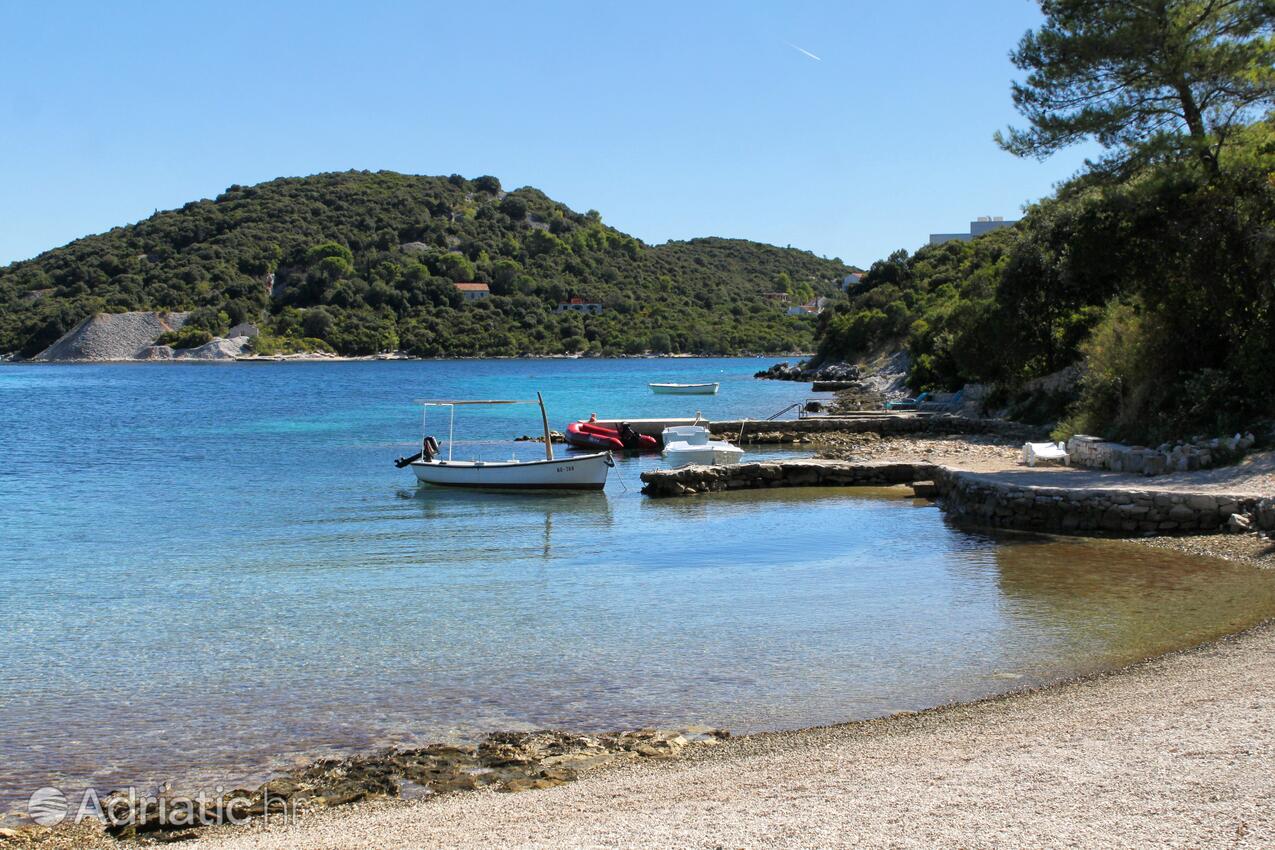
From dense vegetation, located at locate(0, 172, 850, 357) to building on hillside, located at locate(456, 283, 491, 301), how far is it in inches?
51.1

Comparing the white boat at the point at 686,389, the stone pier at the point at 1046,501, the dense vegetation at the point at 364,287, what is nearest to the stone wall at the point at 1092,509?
the stone pier at the point at 1046,501

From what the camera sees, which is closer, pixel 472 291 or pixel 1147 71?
pixel 1147 71

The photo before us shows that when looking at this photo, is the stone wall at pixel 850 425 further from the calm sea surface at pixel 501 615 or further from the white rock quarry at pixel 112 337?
the white rock quarry at pixel 112 337

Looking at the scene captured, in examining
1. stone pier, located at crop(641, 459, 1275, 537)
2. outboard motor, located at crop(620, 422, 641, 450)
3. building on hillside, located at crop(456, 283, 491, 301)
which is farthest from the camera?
building on hillside, located at crop(456, 283, 491, 301)

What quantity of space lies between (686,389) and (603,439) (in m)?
35.0

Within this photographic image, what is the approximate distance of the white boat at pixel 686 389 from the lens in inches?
2736

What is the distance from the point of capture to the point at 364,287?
16312 centimetres

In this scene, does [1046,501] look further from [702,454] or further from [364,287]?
[364,287]

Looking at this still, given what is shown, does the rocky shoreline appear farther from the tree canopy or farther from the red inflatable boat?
the red inflatable boat

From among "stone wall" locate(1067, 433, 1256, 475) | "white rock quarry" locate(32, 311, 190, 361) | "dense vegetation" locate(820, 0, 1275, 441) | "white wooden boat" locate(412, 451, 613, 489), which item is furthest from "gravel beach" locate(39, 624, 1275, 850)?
"white rock quarry" locate(32, 311, 190, 361)

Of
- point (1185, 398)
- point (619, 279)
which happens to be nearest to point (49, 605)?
point (1185, 398)

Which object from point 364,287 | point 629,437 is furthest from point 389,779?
point 364,287

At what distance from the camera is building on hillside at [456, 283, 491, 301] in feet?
559

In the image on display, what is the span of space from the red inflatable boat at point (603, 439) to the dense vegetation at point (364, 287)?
4732 inches
